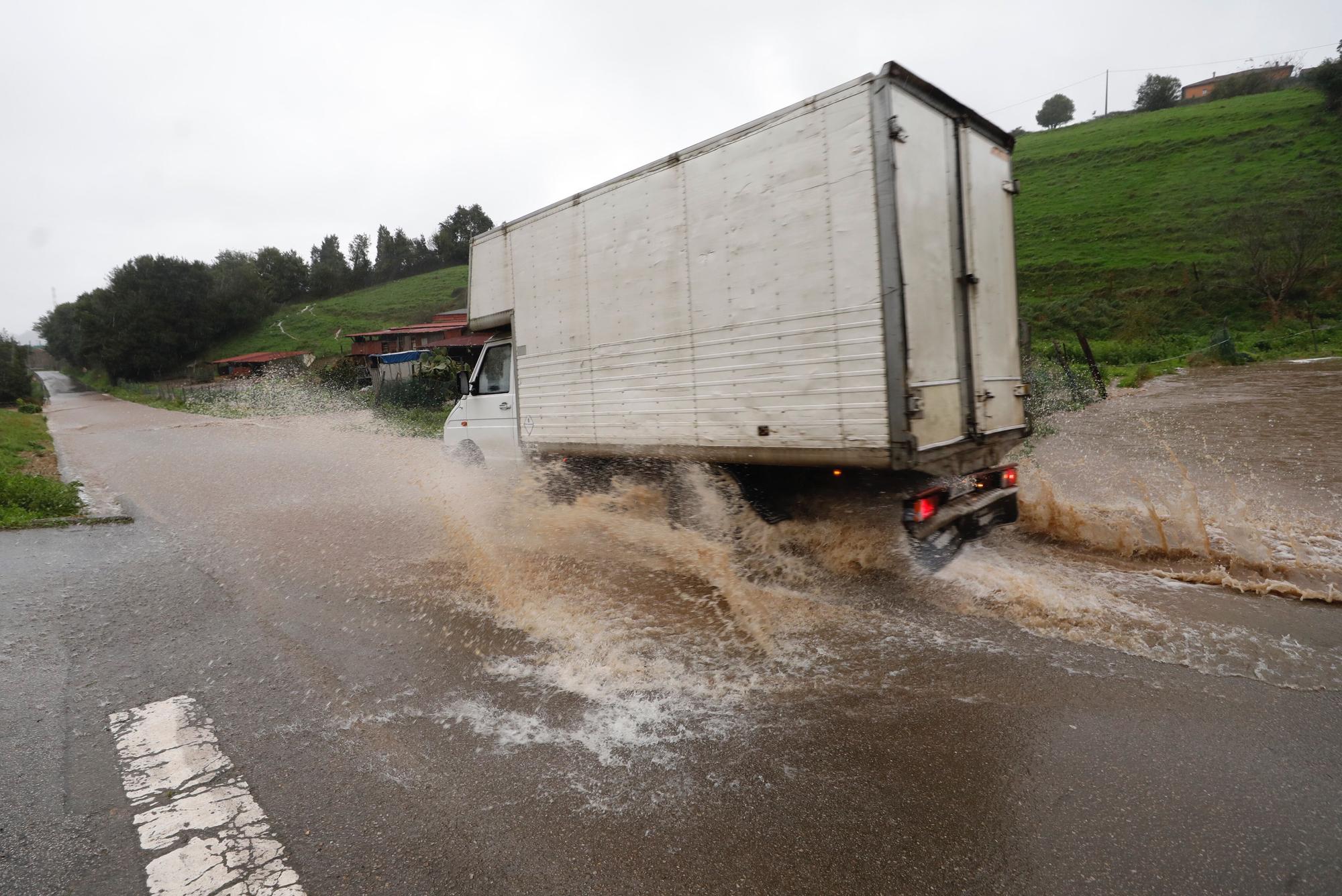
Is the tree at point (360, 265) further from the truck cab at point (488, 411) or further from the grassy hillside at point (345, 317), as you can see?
the truck cab at point (488, 411)

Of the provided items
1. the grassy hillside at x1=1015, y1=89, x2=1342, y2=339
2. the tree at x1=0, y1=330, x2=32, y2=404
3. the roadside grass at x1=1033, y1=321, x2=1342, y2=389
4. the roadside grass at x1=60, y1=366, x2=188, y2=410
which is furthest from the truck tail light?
the tree at x1=0, y1=330, x2=32, y2=404

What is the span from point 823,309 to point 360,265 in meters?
103

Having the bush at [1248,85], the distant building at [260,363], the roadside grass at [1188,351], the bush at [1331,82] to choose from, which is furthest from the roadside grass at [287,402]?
the bush at [1248,85]

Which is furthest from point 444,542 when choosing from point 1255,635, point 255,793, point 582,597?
point 1255,635

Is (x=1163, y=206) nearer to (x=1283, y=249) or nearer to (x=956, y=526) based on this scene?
(x=1283, y=249)

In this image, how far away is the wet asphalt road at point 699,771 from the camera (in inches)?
93.3

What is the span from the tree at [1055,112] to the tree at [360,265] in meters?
89.8

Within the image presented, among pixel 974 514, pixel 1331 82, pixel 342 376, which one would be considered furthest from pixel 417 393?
pixel 1331 82

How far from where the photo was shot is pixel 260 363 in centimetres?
5144

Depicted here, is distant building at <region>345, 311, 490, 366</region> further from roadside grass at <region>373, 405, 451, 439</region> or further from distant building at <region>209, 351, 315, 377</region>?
roadside grass at <region>373, 405, 451, 439</region>

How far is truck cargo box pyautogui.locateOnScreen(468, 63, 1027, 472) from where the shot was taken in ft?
14.8

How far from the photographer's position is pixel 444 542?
7.00 meters

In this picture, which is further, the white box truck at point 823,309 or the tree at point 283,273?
the tree at point 283,273

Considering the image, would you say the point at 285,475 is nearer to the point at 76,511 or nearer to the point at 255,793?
the point at 76,511
